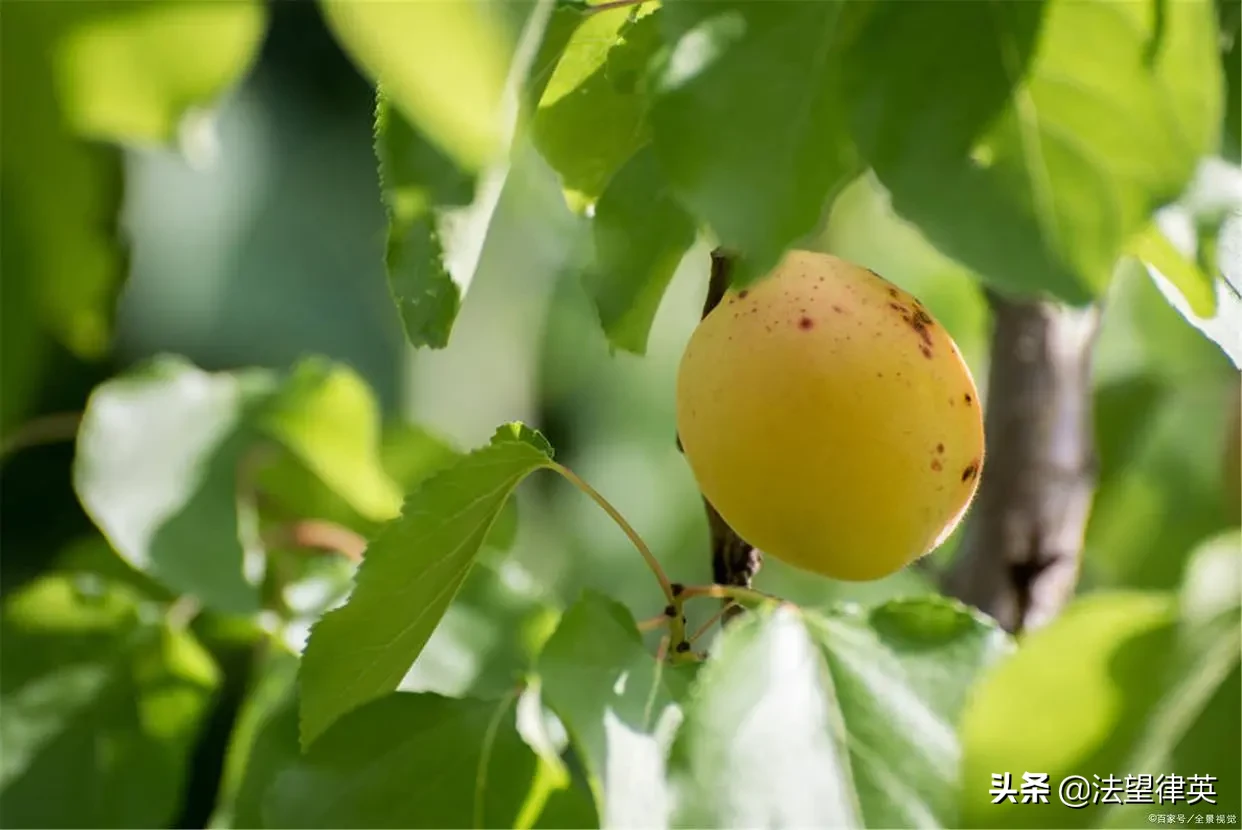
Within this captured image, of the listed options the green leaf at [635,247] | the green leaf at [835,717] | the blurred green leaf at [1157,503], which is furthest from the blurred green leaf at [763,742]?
the blurred green leaf at [1157,503]

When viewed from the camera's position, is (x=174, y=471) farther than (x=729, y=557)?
Yes

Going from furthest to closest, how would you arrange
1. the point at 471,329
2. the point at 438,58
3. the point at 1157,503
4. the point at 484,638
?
the point at 471,329 → the point at 1157,503 → the point at 484,638 → the point at 438,58

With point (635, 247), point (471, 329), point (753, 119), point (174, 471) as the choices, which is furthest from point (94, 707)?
point (471, 329)

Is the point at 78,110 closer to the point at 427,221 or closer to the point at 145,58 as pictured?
the point at 145,58

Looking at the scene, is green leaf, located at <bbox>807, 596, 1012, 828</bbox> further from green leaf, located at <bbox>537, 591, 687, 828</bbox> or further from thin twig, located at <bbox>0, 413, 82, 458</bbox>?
thin twig, located at <bbox>0, 413, 82, 458</bbox>

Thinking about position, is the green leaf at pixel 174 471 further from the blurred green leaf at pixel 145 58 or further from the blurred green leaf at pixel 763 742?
the blurred green leaf at pixel 145 58

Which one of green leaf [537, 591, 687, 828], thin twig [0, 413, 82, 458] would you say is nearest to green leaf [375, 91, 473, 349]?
green leaf [537, 591, 687, 828]

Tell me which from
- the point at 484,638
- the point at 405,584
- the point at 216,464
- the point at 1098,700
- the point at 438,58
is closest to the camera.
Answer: the point at 438,58

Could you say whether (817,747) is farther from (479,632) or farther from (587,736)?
(479,632)

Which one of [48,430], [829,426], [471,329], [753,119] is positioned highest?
[753,119]
